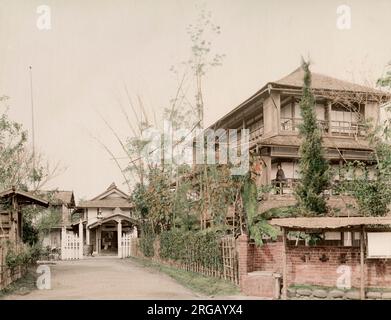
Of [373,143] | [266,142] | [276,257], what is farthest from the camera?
[266,142]

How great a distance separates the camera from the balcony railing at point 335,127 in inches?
824

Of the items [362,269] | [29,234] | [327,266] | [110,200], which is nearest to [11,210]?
[29,234]

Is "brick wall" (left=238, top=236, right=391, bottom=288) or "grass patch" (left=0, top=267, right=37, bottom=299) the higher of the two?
"brick wall" (left=238, top=236, right=391, bottom=288)

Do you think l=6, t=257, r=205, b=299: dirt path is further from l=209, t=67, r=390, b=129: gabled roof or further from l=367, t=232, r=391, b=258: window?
l=209, t=67, r=390, b=129: gabled roof

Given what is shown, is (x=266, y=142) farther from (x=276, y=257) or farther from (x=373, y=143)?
(x=276, y=257)

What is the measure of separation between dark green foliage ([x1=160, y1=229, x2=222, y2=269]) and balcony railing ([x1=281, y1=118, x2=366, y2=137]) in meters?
5.93

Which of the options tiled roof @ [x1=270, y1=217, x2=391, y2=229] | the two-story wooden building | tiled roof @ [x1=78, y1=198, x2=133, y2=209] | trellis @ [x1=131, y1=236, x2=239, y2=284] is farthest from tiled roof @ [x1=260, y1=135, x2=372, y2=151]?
tiled roof @ [x1=78, y1=198, x2=133, y2=209]

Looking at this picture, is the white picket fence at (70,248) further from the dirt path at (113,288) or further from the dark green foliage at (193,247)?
the dirt path at (113,288)

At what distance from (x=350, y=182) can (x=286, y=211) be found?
3.34 m

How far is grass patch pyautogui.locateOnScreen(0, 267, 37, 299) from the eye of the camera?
501 inches

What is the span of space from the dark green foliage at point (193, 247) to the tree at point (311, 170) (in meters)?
2.94

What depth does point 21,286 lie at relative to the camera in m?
13.7

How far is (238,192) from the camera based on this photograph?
52.4 feet

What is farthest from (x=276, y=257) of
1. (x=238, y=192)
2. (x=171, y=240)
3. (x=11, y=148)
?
(x=11, y=148)
